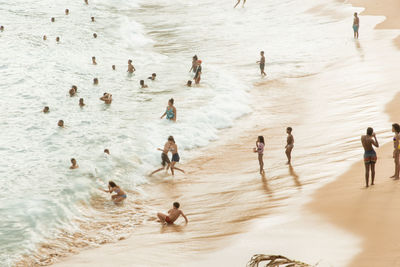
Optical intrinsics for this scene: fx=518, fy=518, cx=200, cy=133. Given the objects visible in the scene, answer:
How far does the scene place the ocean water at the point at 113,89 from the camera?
14586mm

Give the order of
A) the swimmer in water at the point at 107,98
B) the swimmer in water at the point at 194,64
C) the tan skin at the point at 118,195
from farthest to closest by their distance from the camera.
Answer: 1. the swimmer in water at the point at 194,64
2. the swimmer in water at the point at 107,98
3. the tan skin at the point at 118,195

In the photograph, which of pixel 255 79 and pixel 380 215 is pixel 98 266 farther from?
pixel 255 79

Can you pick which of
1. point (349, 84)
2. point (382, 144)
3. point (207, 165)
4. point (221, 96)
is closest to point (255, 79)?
point (221, 96)

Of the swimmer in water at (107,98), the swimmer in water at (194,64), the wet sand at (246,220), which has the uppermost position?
the swimmer in water at (194,64)

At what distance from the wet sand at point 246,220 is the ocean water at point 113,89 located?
1.08 m

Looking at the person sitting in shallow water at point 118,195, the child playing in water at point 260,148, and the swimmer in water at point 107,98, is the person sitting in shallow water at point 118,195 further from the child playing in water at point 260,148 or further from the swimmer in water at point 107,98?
the swimmer in water at point 107,98

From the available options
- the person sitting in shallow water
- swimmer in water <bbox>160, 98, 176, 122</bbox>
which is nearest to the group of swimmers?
the person sitting in shallow water

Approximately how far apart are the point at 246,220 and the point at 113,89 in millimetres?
15991

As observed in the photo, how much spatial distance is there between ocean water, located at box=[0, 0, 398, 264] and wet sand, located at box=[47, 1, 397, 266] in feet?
3.53

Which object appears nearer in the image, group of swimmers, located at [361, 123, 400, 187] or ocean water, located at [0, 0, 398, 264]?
group of swimmers, located at [361, 123, 400, 187]

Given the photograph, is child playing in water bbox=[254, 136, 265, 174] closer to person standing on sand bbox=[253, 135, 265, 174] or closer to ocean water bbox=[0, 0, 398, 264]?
person standing on sand bbox=[253, 135, 265, 174]

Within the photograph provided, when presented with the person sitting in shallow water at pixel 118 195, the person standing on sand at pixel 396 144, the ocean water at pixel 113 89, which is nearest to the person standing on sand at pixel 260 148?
the ocean water at pixel 113 89

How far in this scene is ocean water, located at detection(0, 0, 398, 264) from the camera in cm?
1459

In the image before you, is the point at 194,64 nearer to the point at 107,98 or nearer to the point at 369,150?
the point at 107,98
